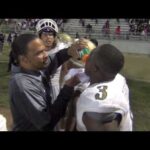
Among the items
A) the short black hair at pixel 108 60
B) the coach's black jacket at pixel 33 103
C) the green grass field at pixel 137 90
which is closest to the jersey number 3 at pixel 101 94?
the short black hair at pixel 108 60

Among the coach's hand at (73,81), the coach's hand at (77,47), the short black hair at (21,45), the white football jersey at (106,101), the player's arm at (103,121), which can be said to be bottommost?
the player's arm at (103,121)

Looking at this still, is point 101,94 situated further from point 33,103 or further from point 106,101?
point 33,103

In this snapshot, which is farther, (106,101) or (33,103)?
(33,103)

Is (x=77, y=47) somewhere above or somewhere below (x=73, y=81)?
above

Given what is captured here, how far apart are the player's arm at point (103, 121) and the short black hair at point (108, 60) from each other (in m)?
0.26

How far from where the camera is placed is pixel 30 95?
8.31 ft

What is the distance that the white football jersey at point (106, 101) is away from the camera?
7.46 ft

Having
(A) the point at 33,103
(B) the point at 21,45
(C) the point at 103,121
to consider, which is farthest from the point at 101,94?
(B) the point at 21,45

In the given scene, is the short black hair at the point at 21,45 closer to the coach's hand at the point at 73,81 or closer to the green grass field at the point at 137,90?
the coach's hand at the point at 73,81

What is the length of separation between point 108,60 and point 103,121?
342 millimetres

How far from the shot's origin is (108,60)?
2.41 meters
